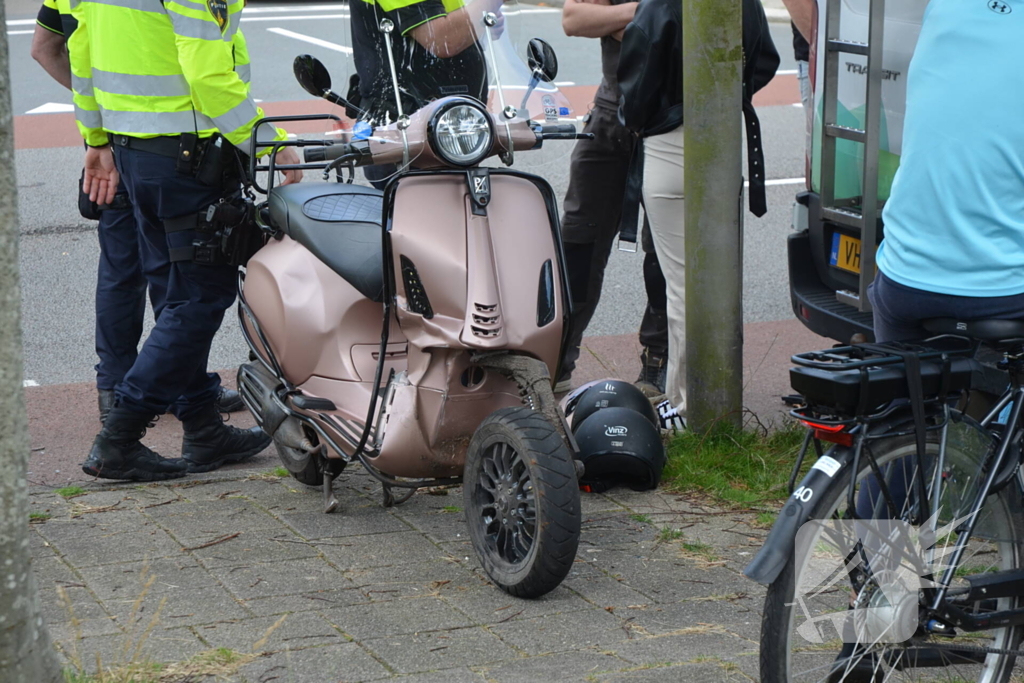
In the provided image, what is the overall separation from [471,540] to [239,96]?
180 cm

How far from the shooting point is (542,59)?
4102 millimetres

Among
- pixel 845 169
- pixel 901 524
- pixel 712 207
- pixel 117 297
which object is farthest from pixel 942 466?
pixel 117 297

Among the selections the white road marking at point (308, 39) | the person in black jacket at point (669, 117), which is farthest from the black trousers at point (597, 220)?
the white road marking at point (308, 39)

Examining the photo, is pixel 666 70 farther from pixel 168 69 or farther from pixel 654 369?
pixel 168 69

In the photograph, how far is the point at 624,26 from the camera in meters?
5.38

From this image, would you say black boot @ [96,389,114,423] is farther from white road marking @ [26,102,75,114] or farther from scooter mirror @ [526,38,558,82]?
white road marking @ [26,102,75,114]

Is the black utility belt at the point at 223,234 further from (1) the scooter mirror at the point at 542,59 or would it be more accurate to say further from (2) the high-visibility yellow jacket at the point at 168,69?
(1) the scooter mirror at the point at 542,59

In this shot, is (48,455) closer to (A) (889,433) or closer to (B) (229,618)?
(B) (229,618)

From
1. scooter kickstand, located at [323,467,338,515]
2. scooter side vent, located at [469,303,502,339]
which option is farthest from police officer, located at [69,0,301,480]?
scooter side vent, located at [469,303,502,339]

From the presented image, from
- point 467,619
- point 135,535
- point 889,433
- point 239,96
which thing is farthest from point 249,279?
point 889,433

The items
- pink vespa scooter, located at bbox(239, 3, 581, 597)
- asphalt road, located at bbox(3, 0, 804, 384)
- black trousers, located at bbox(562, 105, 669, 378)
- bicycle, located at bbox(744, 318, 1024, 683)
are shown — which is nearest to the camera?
bicycle, located at bbox(744, 318, 1024, 683)

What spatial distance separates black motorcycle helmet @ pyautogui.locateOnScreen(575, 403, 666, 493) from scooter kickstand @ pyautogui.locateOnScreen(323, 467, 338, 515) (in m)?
0.83

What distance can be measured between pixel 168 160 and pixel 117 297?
2.76ft

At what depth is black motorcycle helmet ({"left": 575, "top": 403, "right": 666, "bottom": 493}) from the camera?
4477mm
